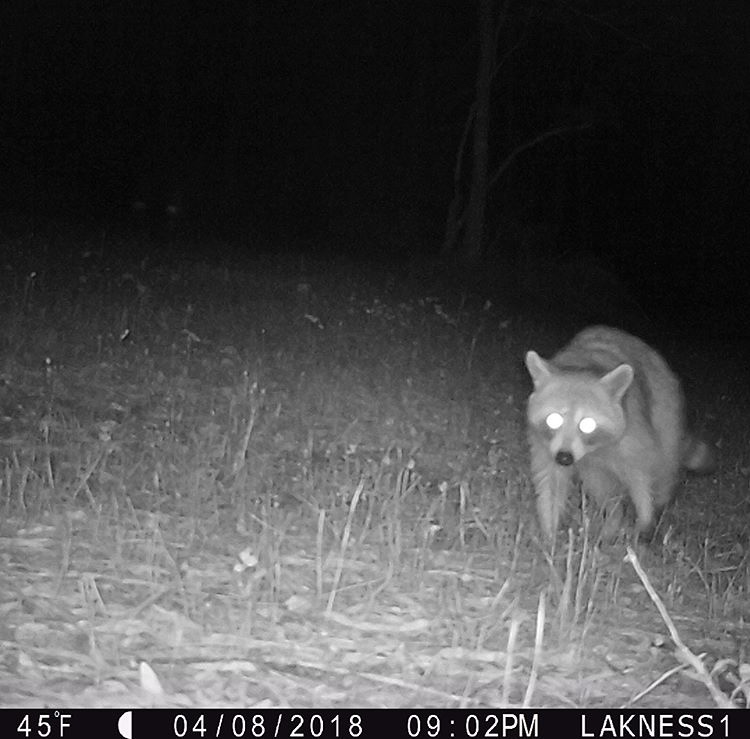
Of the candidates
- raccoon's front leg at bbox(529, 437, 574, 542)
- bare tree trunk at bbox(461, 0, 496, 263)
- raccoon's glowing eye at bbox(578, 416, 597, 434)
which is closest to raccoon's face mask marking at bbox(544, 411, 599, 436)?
raccoon's glowing eye at bbox(578, 416, 597, 434)

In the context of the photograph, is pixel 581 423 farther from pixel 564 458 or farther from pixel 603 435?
pixel 564 458

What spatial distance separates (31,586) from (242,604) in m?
0.81

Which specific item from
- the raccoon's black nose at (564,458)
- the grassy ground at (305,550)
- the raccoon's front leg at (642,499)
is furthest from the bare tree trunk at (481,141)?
the raccoon's black nose at (564,458)

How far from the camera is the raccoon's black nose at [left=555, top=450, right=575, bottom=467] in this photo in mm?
6289

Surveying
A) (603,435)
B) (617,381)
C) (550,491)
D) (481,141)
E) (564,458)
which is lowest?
(550,491)

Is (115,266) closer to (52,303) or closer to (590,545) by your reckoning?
(52,303)

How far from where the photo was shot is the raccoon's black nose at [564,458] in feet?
20.6

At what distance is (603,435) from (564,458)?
1.41 feet

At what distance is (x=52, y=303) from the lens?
11.6 metres

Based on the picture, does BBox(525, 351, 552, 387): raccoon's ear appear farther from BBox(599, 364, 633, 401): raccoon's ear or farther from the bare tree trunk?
the bare tree trunk

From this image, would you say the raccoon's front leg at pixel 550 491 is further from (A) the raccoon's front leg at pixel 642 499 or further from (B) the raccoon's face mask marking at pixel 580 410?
(A) the raccoon's front leg at pixel 642 499

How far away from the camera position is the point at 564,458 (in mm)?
6309

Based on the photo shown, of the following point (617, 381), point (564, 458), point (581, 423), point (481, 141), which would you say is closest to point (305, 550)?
point (564, 458)

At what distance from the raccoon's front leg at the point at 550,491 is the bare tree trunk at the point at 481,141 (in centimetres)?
1770
